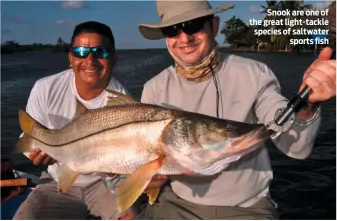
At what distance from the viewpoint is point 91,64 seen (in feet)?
14.4

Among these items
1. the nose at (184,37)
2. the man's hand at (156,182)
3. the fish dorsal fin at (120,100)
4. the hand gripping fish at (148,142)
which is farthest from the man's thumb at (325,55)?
the man's hand at (156,182)

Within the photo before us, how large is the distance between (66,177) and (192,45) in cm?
161

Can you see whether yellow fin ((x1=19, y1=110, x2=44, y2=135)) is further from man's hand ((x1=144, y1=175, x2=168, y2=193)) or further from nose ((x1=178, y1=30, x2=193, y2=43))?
nose ((x1=178, y1=30, x2=193, y2=43))

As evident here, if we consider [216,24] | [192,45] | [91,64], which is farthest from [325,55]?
[91,64]

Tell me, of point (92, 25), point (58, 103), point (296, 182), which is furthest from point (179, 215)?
point (296, 182)

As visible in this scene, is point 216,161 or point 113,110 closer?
point 216,161

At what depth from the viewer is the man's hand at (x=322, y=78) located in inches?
→ 98.7

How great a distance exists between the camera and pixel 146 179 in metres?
2.93

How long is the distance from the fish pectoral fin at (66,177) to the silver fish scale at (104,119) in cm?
24

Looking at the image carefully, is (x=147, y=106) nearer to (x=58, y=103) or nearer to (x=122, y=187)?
(x=122, y=187)

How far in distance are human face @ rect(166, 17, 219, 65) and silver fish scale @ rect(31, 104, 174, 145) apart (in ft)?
2.24

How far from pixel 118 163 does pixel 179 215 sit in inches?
31.7

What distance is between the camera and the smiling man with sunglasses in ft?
14.5

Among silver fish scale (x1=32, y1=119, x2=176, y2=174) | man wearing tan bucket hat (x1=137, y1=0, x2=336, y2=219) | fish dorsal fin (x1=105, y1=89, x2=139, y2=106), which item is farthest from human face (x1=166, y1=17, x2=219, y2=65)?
silver fish scale (x1=32, y1=119, x2=176, y2=174)
